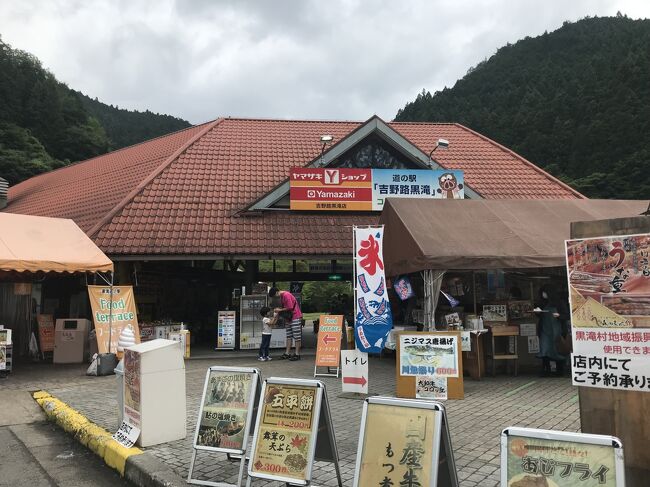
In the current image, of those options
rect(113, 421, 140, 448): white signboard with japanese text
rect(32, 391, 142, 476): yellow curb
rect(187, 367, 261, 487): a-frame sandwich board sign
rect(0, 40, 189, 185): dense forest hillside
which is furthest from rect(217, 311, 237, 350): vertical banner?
rect(0, 40, 189, 185): dense forest hillside

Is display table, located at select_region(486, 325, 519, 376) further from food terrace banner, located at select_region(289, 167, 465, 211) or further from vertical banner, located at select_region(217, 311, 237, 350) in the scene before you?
vertical banner, located at select_region(217, 311, 237, 350)

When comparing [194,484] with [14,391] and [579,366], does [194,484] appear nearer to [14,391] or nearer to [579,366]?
[579,366]

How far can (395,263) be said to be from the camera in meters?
9.46

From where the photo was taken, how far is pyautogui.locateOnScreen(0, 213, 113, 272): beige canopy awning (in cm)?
999

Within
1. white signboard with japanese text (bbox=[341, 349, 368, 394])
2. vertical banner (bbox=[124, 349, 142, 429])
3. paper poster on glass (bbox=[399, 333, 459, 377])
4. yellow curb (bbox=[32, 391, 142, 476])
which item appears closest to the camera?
yellow curb (bbox=[32, 391, 142, 476])

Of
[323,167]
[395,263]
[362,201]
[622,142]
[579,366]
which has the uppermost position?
[622,142]

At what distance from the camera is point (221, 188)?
52.4ft

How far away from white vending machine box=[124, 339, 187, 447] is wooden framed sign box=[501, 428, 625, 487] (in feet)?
12.8

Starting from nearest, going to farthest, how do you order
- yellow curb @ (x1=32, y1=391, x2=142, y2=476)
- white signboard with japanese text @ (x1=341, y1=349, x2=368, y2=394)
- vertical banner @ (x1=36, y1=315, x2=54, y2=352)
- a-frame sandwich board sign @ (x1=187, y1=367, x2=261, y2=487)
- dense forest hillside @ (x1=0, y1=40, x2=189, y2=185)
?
a-frame sandwich board sign @ (x1=187, y1=367, x2=261, y2=487) < yellow curb @ (x1=32, y1=391, x2=142, y2=476) < white signboard with japanese text @ (x1=341, y1=349, x2=368, y2=394) < vertical banner @ (x1=36, y1=315, x2=54, y2=352) < dense forest hillside @ (x1=0, y1=40, x2=189, y2=185)

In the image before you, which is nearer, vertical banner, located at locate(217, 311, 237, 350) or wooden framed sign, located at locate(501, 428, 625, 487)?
wooden framed sign, located at locate(501, 428, 625, 487)

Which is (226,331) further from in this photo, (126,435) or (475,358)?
(126,435)

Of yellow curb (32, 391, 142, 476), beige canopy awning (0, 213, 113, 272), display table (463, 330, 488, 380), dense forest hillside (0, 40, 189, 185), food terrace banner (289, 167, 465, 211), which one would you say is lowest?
yellow curb (32, 391, 142, 476)

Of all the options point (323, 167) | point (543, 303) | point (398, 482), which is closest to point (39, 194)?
point (323, 167)

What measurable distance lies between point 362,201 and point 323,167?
66.6 inches
